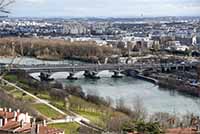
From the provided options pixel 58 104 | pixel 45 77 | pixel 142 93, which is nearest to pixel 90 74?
pixel 45 77

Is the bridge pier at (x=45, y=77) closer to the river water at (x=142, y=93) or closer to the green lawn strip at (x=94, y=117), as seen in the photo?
the river water at (x=142, y=93)

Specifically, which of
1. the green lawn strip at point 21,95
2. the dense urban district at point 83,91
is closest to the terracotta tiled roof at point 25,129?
the dense urban district at point 83,91

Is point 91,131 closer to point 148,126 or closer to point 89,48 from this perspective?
point 148,126

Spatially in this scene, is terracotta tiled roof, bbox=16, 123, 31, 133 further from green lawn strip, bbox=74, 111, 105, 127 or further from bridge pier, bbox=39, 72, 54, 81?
bridge pier, bbox=39, 72, 54, 81

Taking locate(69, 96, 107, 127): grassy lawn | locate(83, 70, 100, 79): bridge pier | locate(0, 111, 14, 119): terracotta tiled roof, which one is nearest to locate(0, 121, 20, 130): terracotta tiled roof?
locate(0, 111, 14, 119): terracotta tiled roof

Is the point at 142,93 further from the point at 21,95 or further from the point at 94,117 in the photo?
the point at 94,117

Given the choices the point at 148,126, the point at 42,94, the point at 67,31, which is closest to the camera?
the point at 148,126

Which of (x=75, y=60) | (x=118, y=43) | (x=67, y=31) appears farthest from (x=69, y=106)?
(x=67, y=31)
